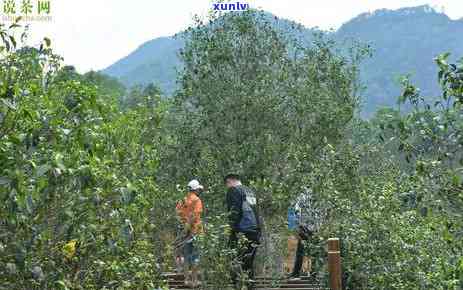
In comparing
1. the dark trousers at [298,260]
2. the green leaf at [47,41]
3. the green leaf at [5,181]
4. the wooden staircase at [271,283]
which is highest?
the green leaf at [47,41]

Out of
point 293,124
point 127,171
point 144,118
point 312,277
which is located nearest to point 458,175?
point 127,171

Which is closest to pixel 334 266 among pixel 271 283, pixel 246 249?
pixel 246 249

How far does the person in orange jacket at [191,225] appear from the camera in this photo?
383 inches

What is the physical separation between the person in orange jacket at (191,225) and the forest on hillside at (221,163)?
0.21m

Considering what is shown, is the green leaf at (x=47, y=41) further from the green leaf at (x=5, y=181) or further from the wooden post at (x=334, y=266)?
the wooden post at (x=334, y=266)

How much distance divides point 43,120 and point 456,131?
2553mm

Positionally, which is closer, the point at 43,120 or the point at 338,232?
the point at 43,120

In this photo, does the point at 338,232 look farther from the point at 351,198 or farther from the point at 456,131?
the point at 456,131

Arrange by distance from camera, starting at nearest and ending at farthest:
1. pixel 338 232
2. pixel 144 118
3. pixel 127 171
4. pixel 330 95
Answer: pixel 127 171
pixel 338 232
pixel 144 118
pixel 330 95

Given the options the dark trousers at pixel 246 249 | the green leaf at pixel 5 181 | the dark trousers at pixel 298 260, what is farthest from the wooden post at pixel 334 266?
the green leaf at pixel 5 181

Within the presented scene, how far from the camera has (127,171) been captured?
27.0ft

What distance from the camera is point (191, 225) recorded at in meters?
9.64

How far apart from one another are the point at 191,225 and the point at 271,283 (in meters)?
1.59

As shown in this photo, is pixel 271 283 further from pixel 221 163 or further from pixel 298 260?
pixel 221 163
